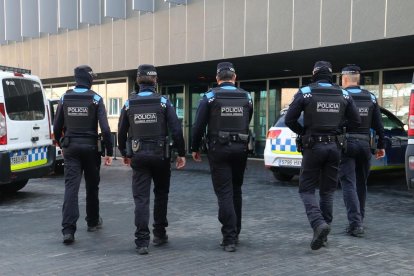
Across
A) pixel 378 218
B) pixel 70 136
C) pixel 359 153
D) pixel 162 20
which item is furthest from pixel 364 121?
pixel 162 20

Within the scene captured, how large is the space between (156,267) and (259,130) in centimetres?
1277

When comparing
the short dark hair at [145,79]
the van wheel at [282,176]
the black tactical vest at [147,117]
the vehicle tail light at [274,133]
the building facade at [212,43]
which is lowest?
the van wheel at [282,176]

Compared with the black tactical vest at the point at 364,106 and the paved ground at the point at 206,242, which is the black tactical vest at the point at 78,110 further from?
the black tactical vest at the point at 364,106

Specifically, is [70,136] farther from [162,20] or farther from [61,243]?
[162,20]

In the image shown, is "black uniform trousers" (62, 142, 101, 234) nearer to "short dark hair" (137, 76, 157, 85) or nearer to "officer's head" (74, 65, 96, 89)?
"officer's head" (74, 65, 96, 89)

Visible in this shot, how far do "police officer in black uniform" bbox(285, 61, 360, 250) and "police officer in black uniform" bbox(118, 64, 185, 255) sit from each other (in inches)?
50.4

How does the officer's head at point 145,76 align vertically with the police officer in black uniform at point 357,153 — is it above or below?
above

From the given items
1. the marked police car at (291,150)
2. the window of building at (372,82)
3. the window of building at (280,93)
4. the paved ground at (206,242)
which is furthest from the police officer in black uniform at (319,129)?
the window of building at (280,93)

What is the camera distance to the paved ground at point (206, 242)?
438 centimetres

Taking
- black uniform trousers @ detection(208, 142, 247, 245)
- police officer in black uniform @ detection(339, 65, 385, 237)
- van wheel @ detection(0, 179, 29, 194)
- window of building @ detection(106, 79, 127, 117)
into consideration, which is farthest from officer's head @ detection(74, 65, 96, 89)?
window of building @ detection(106, 79, 127, 117)

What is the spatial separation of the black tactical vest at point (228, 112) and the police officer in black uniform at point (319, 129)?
1.63ft

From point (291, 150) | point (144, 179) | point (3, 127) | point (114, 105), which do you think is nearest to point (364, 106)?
point (144, 179)

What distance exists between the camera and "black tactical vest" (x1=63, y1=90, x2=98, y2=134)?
5.45 m

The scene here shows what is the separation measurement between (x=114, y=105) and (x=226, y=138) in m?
14.8
